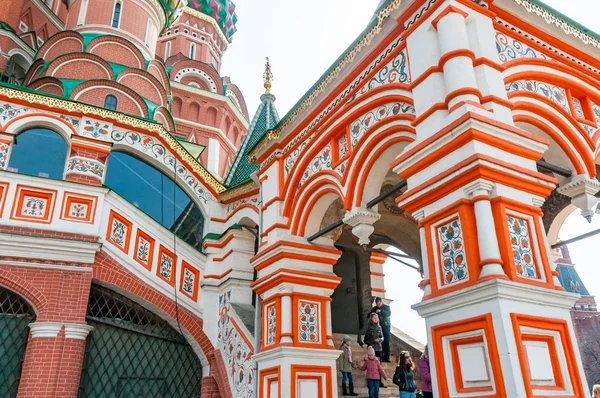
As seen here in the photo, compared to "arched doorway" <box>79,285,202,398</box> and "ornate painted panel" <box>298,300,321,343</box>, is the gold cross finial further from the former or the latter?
"ornate painted panel" <box>298,300,321,343</box>

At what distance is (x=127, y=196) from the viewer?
31.1 ft

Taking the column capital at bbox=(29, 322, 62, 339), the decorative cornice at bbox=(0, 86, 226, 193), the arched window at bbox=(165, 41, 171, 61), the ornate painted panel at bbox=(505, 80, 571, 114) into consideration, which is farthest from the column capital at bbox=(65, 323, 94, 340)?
the arched window at bbox=(165, 41, 171, 61)

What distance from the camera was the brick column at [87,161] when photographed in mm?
8656

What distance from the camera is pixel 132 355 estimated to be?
8.45 metres

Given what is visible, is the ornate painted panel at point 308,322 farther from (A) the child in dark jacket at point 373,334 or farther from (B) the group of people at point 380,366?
(A) the child in dark jacket at point 373,334

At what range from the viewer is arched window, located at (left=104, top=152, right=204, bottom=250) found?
9414 millimetres

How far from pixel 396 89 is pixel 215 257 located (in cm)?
538

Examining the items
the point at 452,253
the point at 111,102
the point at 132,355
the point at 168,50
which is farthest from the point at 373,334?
the point at 168,50

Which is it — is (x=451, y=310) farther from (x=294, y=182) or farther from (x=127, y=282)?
(x=127, y=282)

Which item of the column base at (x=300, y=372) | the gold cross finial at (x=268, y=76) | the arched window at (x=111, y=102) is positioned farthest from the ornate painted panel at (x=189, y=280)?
the arched window at (x=111, y=102)

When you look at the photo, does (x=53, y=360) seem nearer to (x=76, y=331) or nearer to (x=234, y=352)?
(x=76, y=331)

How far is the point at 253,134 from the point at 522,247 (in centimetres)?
801

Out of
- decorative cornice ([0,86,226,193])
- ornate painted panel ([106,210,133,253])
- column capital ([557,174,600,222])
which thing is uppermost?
decorative cornice ([0,86,226,193])

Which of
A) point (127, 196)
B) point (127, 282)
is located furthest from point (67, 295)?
point (127, 196)
